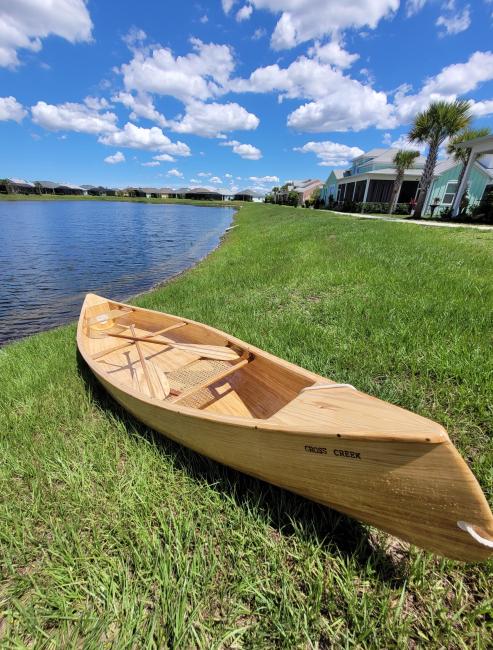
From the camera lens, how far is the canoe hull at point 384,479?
1368 mm

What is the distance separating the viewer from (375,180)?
33.4 m

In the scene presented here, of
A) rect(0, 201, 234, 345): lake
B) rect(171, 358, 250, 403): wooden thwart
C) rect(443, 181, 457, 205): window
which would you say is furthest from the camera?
rect(443, 181, 457, 205): window

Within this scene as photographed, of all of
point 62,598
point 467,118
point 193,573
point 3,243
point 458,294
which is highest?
point 467,118

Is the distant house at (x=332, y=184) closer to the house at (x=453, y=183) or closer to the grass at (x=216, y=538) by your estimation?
the house at (x=453, y=183)

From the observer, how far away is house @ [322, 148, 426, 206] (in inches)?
1267

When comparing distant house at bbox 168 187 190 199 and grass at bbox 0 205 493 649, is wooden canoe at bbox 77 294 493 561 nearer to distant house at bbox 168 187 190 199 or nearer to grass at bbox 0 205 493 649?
grass at bbox 0 205 493 649

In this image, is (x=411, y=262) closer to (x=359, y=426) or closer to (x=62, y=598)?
(x=359, y=426)

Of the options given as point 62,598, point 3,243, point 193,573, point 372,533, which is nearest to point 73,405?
point 62,598

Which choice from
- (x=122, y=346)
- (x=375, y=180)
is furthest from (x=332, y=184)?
(x=122, y=346)

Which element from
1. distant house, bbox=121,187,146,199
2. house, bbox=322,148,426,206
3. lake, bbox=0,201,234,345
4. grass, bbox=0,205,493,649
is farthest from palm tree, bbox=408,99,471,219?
distant house, bbox=121,187,146,199

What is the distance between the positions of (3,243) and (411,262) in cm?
2728

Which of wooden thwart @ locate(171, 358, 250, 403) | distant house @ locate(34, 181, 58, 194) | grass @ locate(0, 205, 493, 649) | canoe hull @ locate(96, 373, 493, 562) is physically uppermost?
distant house @ locate(34, 181, 58, 194)

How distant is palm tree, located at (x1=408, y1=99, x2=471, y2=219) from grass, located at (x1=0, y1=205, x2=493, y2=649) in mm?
22553

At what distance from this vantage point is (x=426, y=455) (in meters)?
1.39
